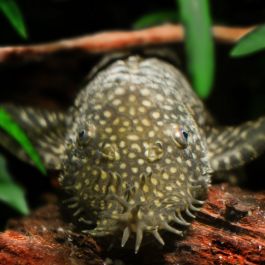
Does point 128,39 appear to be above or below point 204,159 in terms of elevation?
above

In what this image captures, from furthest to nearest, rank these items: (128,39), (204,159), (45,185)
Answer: (45,185) < (128,39) < (204,159)

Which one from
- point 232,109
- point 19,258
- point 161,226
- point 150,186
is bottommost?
point 19,258

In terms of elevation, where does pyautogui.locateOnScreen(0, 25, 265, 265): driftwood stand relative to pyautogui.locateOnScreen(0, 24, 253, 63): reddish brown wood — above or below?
below

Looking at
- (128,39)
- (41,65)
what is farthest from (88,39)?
(41,65)

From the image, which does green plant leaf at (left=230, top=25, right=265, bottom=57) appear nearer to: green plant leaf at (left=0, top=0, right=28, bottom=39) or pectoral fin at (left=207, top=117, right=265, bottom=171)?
pectoral fin at (left=207, top=117, right=265, bottom=171)

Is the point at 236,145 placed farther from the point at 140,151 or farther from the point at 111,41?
the point at 111,41

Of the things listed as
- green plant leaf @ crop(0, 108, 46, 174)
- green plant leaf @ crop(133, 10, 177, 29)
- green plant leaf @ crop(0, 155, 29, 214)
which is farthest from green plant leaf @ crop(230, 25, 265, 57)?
green plant leaf @ crop(0, 155, 29, 214)

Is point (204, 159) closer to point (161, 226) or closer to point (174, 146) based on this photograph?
point (174, 146)
